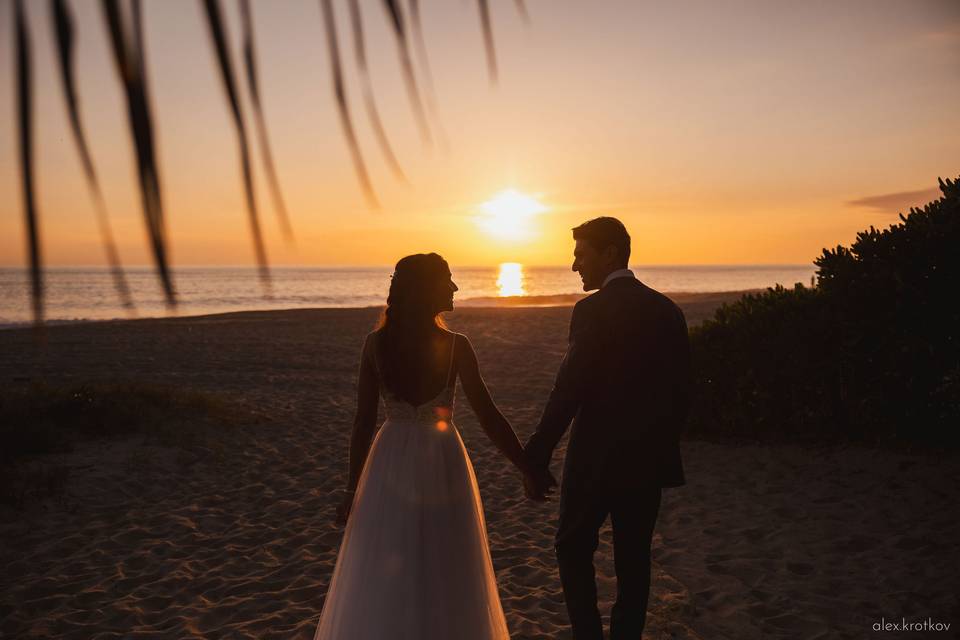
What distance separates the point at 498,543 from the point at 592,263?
12.3 feet

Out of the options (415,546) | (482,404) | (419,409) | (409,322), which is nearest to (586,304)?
(482,404)

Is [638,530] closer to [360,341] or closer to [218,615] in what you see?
[218,615]

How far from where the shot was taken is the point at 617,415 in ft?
11.4

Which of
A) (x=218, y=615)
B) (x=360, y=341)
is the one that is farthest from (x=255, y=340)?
(x=218, y=615)

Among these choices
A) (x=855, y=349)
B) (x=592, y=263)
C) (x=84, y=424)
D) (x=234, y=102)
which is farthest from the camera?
(x=84, y=424)

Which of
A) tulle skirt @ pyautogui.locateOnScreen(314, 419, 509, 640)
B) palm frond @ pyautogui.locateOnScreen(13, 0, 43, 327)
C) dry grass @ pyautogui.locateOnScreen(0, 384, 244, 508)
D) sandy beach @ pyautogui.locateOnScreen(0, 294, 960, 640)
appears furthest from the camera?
dry grass @ pyautogui.locateOnScreen(0, 384, 244, 508)

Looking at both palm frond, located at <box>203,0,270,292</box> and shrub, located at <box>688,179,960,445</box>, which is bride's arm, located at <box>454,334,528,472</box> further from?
shrub, located at <box>688,179,960,445</box>

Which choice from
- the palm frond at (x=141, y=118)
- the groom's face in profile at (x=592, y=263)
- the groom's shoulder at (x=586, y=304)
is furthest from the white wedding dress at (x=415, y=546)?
the palm frond at (x=141, y=118)

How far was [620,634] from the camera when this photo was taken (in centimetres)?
375

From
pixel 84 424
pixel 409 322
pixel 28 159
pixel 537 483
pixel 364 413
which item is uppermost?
pixel 28 159

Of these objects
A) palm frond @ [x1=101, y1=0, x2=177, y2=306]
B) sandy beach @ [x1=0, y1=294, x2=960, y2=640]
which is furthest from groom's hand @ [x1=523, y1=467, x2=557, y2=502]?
palm frond @ [x1=101, y1=0, x2=177, y2=306]

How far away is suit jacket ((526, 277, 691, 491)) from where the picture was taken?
346cm

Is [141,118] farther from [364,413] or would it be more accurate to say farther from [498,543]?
[498,543]

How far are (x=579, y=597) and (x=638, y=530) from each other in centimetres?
50
